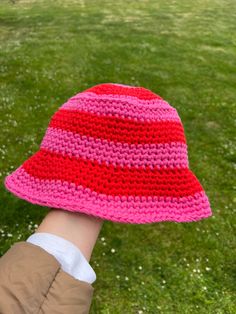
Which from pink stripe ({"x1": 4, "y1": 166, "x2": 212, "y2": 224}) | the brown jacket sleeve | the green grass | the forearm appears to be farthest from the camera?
the green grass

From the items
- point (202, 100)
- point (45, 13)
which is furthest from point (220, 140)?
point (45, 13)

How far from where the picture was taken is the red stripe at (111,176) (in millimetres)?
2881

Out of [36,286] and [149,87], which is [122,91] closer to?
[36,286]

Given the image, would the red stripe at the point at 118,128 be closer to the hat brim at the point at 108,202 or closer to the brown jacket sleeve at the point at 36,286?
the hat brim at the point at 108,202

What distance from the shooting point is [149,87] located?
47.8ft

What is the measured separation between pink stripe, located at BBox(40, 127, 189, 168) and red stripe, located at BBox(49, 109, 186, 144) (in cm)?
4

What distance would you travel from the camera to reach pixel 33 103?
12.5 m

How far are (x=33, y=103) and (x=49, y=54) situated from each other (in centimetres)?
507

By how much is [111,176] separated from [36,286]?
0.88 m

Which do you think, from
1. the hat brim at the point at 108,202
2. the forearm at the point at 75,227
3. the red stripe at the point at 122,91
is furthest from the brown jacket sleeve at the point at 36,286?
the red stripe at the point at 122,91

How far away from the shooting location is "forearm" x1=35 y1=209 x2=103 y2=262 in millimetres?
2645

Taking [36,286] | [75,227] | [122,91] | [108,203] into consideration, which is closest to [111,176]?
[108,203]

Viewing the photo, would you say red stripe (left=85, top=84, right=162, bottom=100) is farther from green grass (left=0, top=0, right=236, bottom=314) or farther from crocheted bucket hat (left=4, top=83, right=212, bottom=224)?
green grass (left=0, top=0, right=236, bottom=314)

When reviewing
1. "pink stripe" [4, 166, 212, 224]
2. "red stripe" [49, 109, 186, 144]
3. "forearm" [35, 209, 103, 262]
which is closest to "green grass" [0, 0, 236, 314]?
"pink stripe" [4, 166, 212, 224]
